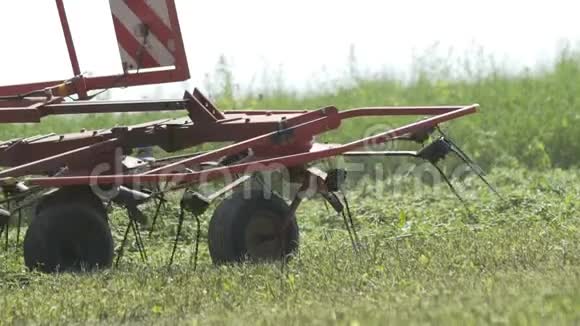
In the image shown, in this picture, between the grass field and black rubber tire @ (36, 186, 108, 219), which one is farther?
black rubber tire @ (36, 186, 108, 219)

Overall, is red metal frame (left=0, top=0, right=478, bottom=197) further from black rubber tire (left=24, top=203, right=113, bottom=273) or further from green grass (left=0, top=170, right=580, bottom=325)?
green grass (left=0, top=170, right=580, bottom=325)

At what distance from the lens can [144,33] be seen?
926 centimetres

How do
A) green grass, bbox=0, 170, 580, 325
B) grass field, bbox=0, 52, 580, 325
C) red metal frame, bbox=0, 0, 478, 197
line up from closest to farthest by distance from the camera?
A: 1. green grass, bbox=0, 170, 580, 325
2. grass field, bbox=0, 52, 580, 325
3. red metal frame, bbox=0, 0, 478, 197

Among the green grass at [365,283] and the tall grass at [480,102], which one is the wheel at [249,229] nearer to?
the green grass at [365,283]

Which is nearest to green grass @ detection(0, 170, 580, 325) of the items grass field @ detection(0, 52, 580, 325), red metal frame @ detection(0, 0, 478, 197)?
grass field @ detection(0, 52, 580, 325)

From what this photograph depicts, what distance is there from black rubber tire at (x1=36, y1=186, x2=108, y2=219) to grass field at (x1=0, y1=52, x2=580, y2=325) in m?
0.37

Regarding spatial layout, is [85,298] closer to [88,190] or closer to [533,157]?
[88,190]

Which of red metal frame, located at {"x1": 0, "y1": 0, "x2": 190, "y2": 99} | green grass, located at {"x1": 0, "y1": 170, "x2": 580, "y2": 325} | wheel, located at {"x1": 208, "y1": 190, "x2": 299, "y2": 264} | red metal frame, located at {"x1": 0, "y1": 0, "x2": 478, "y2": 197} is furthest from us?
red metal frame, located at {"x1": 0, "y1": 0, "x2": 190, "y2": 99}

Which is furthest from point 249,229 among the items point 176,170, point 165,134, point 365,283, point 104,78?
point 104,78

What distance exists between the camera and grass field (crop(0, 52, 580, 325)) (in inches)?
234

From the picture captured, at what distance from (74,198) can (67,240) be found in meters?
0.23

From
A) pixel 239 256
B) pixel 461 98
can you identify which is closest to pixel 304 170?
pixel 239 256

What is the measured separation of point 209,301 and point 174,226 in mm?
3700

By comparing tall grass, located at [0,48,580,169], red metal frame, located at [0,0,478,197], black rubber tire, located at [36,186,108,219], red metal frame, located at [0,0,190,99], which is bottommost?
tall grass, located at [0,48,580,169]
